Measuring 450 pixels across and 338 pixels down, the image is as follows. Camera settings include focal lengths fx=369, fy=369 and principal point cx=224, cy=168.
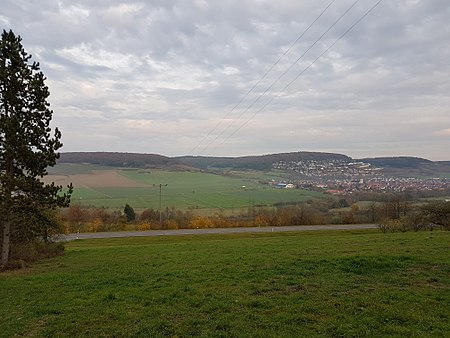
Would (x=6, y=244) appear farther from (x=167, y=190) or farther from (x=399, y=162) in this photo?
(x=399, y=162)

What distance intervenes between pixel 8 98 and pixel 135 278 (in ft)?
39.4

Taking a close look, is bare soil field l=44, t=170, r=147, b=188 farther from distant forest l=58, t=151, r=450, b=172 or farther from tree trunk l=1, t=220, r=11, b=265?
tree trunk l=1, t=220, r=11, b=265

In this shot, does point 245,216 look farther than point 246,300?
Yes

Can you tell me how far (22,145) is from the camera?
1891 centimetres

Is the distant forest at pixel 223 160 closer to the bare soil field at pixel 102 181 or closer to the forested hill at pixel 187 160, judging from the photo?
the forested hill at pixel 187 160

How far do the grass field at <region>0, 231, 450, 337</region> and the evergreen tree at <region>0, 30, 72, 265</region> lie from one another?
5094 millimetres

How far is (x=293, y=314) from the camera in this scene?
8.56 meters

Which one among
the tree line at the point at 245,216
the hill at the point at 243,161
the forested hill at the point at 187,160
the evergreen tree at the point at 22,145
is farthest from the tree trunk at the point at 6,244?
the hill at the point at 243,161

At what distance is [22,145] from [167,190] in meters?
77.4

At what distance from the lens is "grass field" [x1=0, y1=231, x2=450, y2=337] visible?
26.1ft

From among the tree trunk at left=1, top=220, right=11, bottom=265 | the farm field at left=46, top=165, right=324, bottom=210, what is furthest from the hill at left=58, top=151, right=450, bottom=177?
the tree trunk at left=1, top=220, right=11, bottom=265

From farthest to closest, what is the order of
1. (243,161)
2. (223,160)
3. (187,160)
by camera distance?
(243,161) → (223,160) → (187,160)

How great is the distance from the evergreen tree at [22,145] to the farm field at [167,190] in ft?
202

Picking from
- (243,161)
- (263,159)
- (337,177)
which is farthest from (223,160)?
(337,177)
